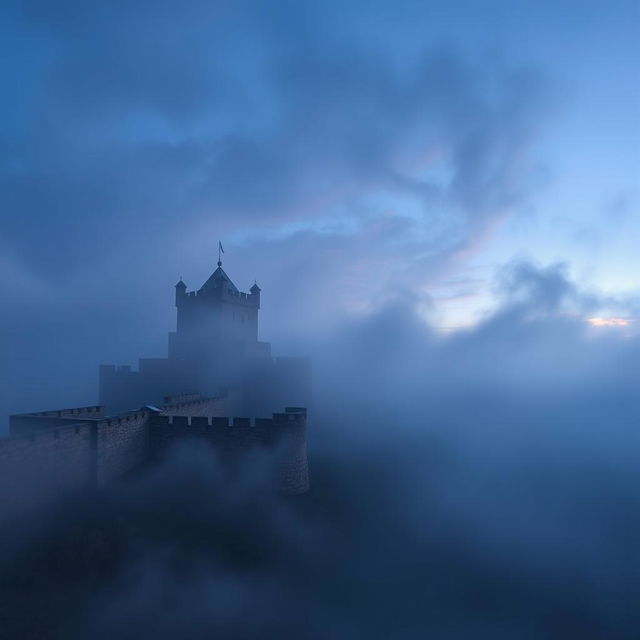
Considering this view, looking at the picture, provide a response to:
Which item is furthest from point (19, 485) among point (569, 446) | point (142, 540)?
point (569, 446)

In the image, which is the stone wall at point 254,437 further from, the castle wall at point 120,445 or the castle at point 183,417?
the castle wall at point 120,445

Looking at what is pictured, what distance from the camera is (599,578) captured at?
629 inches

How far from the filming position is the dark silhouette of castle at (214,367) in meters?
36.5

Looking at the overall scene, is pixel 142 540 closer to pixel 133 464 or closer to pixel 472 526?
pixel 133 464

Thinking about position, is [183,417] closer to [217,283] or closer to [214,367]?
[214,367]

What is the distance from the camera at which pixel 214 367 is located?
121 feet

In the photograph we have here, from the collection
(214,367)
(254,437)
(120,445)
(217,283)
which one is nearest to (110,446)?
(120,445)

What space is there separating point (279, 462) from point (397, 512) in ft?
19.5

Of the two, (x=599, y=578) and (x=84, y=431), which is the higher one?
(x=84, y=431)

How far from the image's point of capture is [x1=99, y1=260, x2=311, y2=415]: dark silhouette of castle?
1437 inches

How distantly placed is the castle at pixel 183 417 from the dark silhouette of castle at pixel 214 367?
0.30 ft

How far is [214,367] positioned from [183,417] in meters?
16.2

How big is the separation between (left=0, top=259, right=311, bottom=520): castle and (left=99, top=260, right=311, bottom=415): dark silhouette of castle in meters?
0.09

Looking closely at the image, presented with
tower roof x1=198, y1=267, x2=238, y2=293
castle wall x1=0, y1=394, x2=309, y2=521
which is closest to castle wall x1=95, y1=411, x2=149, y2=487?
castle wall x1=0, y1=394, x2=309, y2=521
